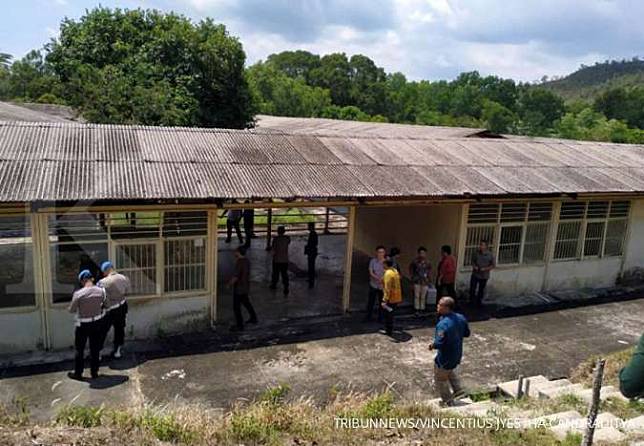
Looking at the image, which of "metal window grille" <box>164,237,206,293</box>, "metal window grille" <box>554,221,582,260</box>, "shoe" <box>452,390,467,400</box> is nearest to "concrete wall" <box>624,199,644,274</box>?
"metal window grille" <box>554,221,582,260</box>

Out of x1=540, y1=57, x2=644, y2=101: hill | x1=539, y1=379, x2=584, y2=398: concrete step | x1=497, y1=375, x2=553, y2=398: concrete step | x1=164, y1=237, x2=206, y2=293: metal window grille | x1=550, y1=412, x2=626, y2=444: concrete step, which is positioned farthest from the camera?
x1=540, y1=57, x2=644, y2=101: hill

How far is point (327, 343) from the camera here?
31.9 ft

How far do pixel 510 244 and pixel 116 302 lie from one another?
29.4ft

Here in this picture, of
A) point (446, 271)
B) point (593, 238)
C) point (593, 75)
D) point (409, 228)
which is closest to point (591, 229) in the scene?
point (593, 238)

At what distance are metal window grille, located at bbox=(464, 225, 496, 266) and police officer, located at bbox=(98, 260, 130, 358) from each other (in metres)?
7.56

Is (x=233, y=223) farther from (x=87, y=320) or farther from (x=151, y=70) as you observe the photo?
(x=87, y=320)

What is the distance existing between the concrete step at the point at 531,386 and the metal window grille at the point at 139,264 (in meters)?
6.19

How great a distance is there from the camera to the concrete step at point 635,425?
5547mm

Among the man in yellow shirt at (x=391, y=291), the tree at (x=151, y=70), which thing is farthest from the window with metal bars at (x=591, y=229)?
the tree at (x=151, y=70)

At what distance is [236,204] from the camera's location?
393 inches

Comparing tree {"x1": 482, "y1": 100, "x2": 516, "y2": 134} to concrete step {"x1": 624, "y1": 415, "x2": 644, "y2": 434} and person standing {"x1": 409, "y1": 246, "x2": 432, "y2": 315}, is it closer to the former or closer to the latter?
person standing {"x1": 409, "y1": 246, "x2": 432, "y2": 315}

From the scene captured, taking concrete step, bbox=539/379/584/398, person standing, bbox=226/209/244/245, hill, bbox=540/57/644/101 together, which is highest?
hill, bbox=540/57/644/101

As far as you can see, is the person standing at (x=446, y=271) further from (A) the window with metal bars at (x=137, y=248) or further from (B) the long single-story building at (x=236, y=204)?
(A) the window with metal bars at (x=137, y=248)

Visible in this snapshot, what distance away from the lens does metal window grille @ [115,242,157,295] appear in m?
9.23
